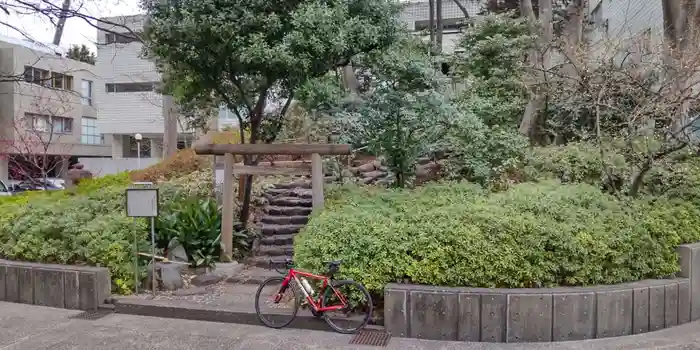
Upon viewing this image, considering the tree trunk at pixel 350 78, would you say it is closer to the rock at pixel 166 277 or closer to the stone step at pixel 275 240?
the stone step at pixel 275 240

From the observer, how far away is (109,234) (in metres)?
6.27

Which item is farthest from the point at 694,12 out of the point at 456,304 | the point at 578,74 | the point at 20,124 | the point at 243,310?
the point at 20,124

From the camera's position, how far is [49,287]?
20.2ft

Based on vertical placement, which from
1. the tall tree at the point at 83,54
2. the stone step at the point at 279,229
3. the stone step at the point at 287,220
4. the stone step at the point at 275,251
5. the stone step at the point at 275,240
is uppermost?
the tall tree at the point at 83,54

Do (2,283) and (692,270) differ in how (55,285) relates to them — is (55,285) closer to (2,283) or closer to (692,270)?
(2,283)

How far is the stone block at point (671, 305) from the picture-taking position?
5.21m

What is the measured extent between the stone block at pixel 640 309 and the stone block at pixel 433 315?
1.78 metres

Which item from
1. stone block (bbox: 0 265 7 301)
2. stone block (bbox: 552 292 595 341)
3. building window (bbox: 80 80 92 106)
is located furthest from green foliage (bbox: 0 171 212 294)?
building window (bbox: 80 80 92 106)

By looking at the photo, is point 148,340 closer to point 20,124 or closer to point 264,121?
point 264,121

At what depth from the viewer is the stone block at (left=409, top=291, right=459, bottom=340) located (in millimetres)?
4883

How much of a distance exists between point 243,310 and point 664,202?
518cm

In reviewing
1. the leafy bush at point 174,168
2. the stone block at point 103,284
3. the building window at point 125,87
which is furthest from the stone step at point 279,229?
the building window at point 125,87

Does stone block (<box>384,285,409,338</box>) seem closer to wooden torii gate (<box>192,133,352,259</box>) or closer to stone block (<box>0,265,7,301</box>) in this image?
wooden torii gate (<box>192,133,352,259</box>)

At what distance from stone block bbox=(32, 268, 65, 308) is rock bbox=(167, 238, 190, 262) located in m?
1.26
